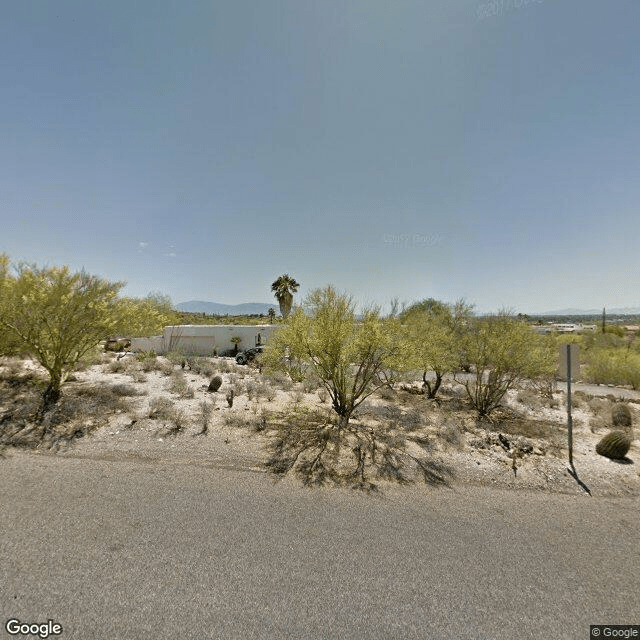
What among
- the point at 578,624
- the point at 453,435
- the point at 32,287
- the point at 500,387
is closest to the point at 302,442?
the point at 453,435

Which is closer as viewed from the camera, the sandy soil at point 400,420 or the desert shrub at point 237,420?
the sandy soil at point 400,420

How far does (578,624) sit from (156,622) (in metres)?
3.73

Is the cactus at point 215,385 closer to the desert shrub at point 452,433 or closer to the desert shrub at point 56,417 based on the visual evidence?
the desert shrub at point 56,417

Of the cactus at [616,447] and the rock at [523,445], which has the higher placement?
the cactus at [616,447]

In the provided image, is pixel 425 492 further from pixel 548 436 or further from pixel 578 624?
pixel 548 436

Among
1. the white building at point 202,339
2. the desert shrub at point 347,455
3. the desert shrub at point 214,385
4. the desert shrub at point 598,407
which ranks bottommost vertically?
the desert shrub at point 347,455

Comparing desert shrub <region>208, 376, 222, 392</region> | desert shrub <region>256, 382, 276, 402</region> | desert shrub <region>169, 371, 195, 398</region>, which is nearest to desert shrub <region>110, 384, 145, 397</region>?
desert shrub <region>169, 371, 195, 398</region>

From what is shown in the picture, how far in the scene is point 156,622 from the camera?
2477 mm

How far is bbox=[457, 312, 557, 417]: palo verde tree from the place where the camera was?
347 inches

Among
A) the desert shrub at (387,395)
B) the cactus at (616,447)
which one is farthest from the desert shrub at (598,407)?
the desert shrub at (387,395)

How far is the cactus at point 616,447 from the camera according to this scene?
6.17m

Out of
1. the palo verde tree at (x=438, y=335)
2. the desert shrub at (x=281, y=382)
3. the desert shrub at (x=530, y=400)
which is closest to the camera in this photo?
the palo verde tree at (x=438, y=335)

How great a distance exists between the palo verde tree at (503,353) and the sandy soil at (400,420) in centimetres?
104

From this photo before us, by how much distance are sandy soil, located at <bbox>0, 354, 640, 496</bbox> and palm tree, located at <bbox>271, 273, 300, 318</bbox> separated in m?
25.4
